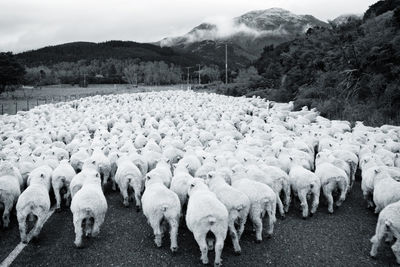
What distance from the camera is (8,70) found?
54375 millimetres

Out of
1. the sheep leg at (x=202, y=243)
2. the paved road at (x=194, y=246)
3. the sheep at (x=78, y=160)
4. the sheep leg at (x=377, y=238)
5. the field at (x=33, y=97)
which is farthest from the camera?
the field at (x=33, y=97)

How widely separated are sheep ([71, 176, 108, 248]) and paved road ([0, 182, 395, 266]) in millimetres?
264

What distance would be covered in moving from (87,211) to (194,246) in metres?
2.28

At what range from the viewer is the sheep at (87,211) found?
634 cm

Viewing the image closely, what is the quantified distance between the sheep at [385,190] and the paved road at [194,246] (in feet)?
2.37

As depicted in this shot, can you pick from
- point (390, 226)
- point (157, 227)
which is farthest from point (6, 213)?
point (390, 226)

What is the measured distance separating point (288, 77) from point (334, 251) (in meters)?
31.9

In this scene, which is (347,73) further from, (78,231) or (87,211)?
(78,231)

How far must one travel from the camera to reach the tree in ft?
177

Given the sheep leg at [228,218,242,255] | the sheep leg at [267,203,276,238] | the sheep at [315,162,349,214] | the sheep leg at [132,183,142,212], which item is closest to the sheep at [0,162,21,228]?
the sheep leg at [132,183,142,212]

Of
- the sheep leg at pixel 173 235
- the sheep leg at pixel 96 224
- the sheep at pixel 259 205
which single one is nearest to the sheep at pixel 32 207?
the sheep leg at pixel 96 224

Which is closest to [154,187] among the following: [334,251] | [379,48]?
[334,251]

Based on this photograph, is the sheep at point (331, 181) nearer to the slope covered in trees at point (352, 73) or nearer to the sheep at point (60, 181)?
the sheep at point (60, 181)

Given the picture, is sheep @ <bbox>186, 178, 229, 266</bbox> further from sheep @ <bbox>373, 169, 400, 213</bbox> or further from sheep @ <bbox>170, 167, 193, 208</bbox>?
sheep @ <bbox>373, 169, 400, 213</bbox>
